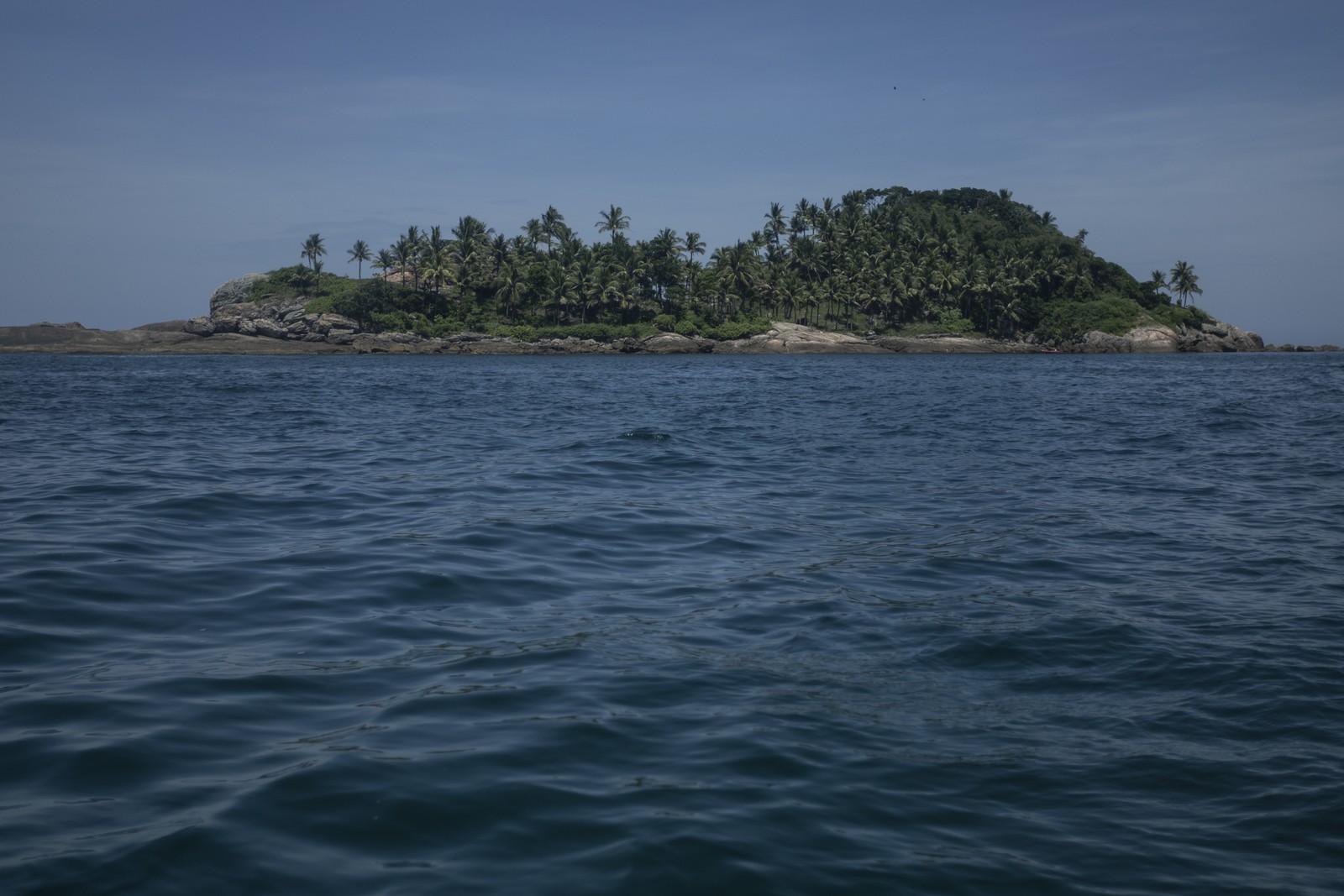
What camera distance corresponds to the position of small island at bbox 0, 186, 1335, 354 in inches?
4719

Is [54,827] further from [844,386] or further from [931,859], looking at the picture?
[844,386]

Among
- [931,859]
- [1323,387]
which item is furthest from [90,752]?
[1323,387]

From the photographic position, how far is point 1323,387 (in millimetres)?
43344

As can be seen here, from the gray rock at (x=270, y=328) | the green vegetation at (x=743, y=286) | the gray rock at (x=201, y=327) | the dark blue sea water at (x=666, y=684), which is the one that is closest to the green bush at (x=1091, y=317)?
the green vegetation at (x=743, y=286)

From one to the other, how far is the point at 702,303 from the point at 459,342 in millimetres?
33769

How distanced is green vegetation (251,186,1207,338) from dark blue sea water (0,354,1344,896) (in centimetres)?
10763

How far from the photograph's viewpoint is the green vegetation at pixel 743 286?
403 feet

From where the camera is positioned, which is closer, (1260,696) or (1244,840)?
(1244,840)

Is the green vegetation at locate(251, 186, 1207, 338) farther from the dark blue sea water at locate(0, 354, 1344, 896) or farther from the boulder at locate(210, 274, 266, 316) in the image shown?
the dark blue sea water at locate(0, 354, 1344, 896)

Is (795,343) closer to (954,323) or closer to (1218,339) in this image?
(954,323)

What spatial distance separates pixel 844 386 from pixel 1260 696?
1585 inches

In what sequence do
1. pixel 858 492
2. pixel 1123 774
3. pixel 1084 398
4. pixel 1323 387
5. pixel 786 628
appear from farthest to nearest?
pixel 1323 387 → pixel 1084 398 → pixel 858 492 → pixel 786 628 → pixel 1123 774

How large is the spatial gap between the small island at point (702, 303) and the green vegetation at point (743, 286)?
0.83 feet

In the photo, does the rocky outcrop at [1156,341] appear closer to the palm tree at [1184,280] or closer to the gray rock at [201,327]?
the palm tree at [1184,280]
